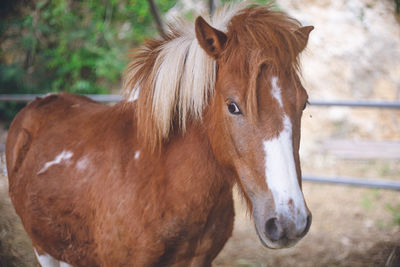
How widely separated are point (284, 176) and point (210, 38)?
0.68 meters

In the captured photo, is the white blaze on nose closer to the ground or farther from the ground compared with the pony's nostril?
farther from the ground

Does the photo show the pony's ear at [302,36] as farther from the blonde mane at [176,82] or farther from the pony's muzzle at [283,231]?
the pony's muzzle at [283,231]

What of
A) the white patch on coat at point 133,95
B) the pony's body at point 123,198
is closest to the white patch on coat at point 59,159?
the pony's body at point 123,198

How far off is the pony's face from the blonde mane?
8cm

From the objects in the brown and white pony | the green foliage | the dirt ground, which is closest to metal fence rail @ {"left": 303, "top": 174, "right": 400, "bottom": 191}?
the dirt ground

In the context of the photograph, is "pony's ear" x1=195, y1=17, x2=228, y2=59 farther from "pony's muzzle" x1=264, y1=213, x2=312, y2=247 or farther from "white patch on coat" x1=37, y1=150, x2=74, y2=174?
"white patch on coat" x1=37, y1=150, x2=74, y2=174

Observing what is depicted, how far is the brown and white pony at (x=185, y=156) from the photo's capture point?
1.28m

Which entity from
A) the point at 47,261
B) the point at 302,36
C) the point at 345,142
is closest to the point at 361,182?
the point at 345,142

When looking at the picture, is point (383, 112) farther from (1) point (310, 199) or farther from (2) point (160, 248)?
(2) point (160, 248)

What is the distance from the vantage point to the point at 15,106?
6527mm

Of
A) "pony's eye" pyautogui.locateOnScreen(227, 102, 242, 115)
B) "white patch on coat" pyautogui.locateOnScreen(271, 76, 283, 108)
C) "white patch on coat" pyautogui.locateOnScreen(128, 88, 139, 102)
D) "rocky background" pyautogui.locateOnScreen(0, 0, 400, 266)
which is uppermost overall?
"white patch on coat" pyautogui.locateOnScreen(271, 76, 283, 108)

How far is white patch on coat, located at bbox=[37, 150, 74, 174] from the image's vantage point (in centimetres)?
195

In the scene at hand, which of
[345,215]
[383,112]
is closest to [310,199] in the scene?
[345,215]

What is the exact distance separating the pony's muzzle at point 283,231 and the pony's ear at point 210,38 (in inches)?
29.5
